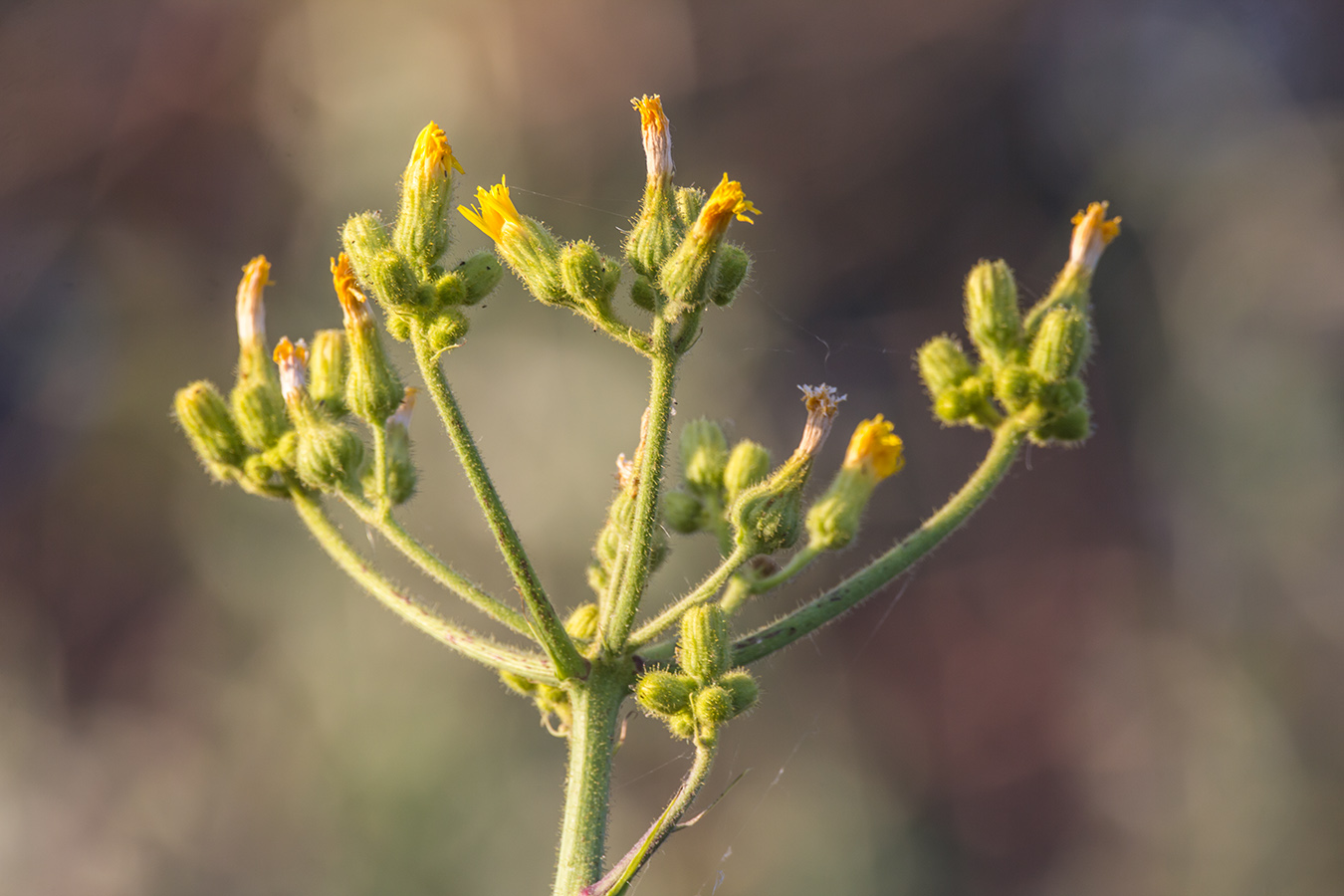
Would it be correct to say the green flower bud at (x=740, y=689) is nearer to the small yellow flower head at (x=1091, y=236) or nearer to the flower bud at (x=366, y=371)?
the flower bud at (x=366, y=371)

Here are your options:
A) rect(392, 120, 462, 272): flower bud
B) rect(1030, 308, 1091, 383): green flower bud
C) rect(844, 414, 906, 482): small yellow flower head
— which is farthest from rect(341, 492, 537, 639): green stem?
rect(1030, 308, 1091, 383): green flower bud

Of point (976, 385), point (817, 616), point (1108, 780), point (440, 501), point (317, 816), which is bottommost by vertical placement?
point (1108, 780)

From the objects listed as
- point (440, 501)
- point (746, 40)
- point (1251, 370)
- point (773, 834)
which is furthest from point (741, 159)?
point (773, 834)

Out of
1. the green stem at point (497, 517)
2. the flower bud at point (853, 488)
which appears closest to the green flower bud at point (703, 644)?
the green stem at point (497, 517)

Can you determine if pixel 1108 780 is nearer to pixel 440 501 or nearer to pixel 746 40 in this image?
pixel 440 501

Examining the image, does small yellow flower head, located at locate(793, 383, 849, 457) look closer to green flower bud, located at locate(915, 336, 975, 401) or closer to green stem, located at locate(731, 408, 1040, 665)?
green flower bud, located at locate(915, 336, 975, 401)

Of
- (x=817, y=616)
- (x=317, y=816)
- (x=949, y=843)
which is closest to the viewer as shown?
(x=817, y=616)
